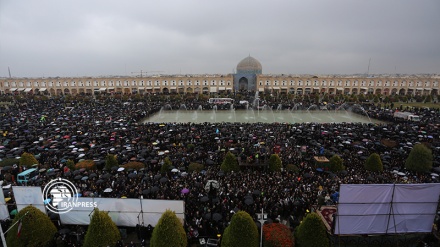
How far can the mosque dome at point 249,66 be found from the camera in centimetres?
6529

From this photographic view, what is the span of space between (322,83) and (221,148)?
47.2 meters

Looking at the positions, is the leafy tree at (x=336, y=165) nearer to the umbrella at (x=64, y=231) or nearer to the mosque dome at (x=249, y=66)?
the umbrella at (x=64, y=231)

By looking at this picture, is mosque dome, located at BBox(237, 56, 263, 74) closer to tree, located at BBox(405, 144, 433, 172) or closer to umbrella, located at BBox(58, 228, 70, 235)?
tree, located at BBox(405, 144, 433, 172)

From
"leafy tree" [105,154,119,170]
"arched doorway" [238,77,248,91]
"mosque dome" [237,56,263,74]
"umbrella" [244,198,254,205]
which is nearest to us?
"umbrella" [244,198,254,205]

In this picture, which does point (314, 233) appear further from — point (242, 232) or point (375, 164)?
point (375, 164)

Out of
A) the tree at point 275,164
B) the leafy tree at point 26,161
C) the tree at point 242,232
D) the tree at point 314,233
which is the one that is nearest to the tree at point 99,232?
the tree at point 242,232

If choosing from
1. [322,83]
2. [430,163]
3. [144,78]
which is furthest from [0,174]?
[322,83]

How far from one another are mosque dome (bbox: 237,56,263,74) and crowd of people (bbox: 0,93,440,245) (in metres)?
39.8

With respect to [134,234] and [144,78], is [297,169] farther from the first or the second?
[144,78]

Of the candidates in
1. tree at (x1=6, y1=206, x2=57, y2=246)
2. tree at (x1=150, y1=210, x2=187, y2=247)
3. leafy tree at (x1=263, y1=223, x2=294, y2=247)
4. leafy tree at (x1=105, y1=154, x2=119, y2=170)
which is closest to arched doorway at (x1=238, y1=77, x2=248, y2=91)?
leafy tree at (x1=105, y1=154, x2=119, y2=170)

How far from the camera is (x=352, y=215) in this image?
27.1ft

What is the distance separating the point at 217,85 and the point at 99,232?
5380 centimetres

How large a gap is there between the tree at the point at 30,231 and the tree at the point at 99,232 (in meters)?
1.71

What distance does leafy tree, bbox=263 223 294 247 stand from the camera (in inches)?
322
